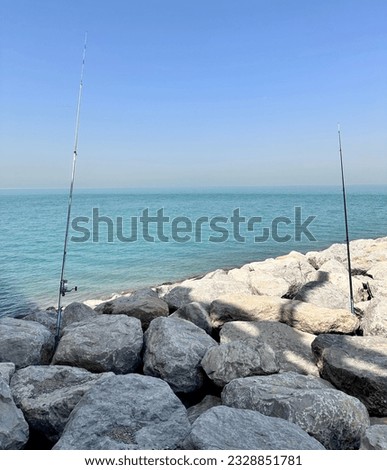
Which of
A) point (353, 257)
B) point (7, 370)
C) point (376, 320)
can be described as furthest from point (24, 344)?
point (353, 257)

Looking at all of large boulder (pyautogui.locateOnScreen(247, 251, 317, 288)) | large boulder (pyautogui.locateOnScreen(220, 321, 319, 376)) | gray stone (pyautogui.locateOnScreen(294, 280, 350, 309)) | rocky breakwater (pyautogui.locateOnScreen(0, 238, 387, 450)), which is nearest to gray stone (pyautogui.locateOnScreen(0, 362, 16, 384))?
rocky breakwater (pyautogui.locateOnScreen(0, 238, 387, 450))

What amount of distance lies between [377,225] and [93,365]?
27660mm

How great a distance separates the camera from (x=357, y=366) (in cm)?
390

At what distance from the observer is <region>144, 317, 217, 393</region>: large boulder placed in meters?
3.87

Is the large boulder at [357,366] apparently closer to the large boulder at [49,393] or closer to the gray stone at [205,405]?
the gray stone at [205,405]

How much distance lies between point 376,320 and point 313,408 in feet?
8.08

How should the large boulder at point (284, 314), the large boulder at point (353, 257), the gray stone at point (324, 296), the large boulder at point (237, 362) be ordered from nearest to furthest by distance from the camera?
the large boulder at point (237, 362)
the large boulder at point (284, 314)
the gray stone at point (324, 296)
the large boulder at point (353, 257)

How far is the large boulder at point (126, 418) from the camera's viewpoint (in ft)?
8.34

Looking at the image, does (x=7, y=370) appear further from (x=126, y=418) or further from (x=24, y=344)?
(x=126, y=418)

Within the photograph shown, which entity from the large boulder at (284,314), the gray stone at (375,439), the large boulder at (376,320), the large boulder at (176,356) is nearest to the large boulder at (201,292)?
the large boulder at (284,314)

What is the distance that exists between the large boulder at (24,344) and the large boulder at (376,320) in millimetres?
3904

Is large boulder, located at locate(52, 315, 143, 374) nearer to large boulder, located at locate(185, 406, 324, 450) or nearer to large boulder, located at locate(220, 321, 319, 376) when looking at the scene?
large boulder, located at locate(220, 321, 319, 376)

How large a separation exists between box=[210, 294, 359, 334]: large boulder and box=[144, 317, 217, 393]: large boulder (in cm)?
117

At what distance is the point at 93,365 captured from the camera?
396 cm
